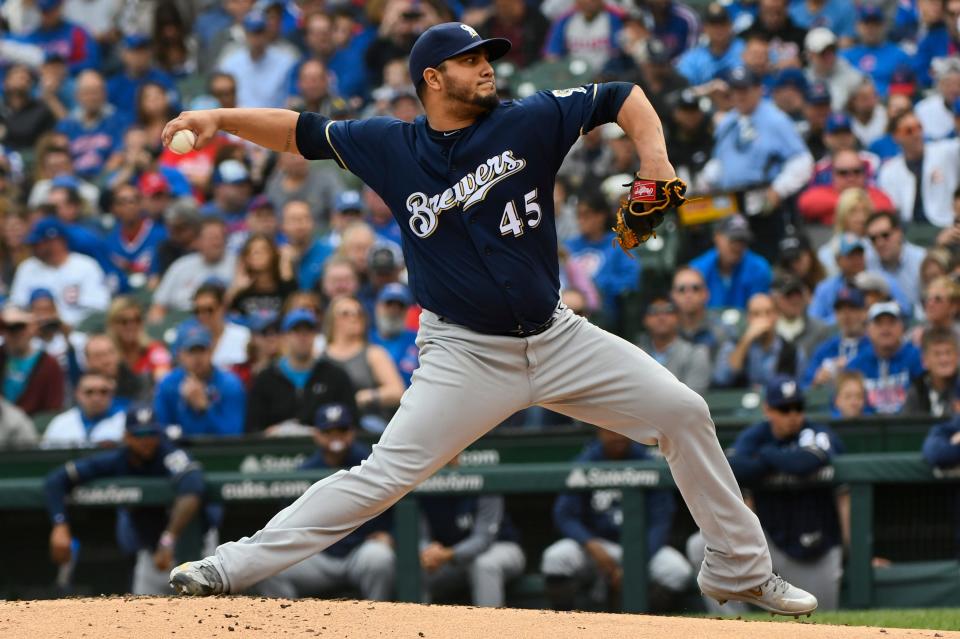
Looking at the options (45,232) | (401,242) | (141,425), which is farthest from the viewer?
(45,232)

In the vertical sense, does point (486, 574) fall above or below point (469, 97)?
below

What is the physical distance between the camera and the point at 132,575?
8477mm

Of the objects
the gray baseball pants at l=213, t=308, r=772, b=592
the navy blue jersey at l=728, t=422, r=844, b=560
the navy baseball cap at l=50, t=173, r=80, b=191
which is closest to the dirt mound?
the gray baseball pants at l=213, t=308, r=772, b=592

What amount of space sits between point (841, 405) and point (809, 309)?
4.22 ft

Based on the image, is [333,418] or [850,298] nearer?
[333,418]

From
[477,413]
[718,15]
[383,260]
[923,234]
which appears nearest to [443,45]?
[477,413]

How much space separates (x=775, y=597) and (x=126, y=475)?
4.27m

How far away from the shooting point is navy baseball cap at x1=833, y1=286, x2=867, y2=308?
883cm

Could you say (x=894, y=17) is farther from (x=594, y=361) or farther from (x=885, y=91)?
(x=594, y=361)

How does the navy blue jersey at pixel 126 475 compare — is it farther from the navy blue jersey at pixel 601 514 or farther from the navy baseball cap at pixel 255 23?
the navy baseball cap at pixel 255 23

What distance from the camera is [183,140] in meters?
4.85

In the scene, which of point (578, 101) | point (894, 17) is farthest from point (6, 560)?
point (894, 17)

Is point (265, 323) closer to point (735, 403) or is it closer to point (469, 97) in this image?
point (735, 403)

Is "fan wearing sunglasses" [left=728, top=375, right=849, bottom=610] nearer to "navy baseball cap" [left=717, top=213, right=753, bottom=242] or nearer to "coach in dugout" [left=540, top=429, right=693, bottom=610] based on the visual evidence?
"coach in dugout" [left=540, top=429, right=693, bottom=610]
